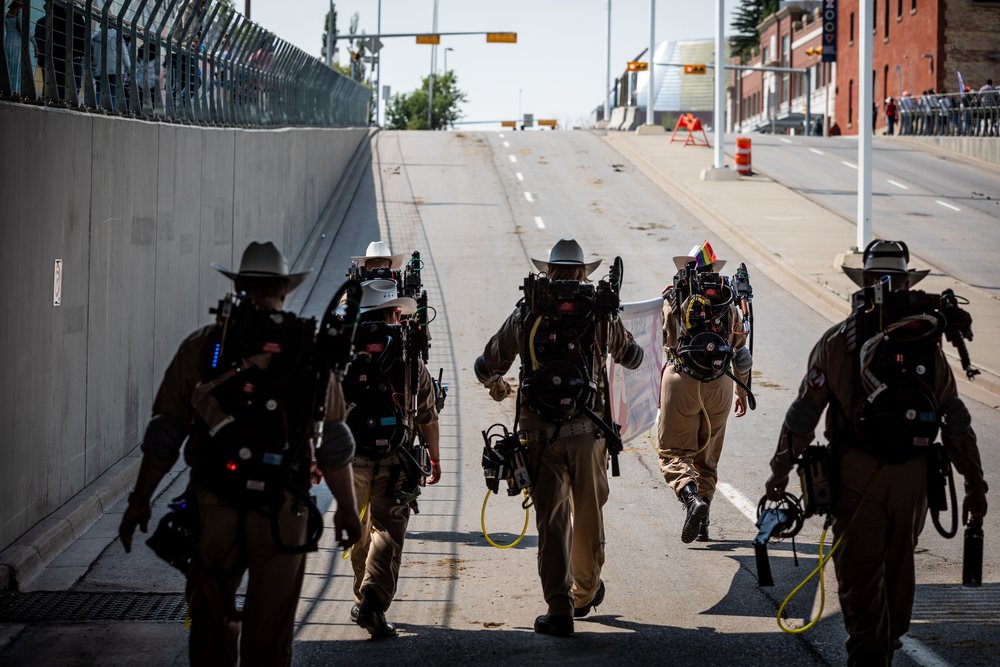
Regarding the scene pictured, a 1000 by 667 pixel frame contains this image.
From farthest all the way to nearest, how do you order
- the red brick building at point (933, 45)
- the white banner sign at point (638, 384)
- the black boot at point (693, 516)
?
1. the red brick building at point (933, 45)
2. the white banner sign at point (638, 384)
3. the black boot at point (693, 516)

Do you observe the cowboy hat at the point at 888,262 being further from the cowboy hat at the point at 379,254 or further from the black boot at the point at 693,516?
the cowboy hat at the point at 379,254

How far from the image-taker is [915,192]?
35562 mm

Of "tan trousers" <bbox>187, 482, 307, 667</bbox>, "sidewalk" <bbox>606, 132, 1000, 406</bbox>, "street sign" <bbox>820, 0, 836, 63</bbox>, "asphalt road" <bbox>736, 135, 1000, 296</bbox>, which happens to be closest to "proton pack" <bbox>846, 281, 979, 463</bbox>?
"tan trousers" <bbox>187, 482, 307, 667</bbox>

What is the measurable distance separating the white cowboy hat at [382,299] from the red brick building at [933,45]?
59.4m

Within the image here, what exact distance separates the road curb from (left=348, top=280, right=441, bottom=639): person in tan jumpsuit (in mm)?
2251

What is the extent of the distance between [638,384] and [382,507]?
3.98 meters

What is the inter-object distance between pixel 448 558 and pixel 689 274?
2.93m

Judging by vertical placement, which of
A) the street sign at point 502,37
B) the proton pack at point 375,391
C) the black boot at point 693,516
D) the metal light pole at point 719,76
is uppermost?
the street sign at point 502,37

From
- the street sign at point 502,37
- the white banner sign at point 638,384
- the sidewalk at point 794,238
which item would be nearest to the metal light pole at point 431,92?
the street sign at point 502,37

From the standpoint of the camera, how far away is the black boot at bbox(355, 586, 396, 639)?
23.2 feet

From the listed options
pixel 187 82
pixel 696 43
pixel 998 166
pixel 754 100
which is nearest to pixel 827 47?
pixel 754 100

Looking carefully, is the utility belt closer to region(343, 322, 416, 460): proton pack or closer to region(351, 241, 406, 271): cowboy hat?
region(343, 322, 416, 460): proton pack

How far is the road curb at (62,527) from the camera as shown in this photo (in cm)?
813

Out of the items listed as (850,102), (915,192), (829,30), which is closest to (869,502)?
(915,192)
